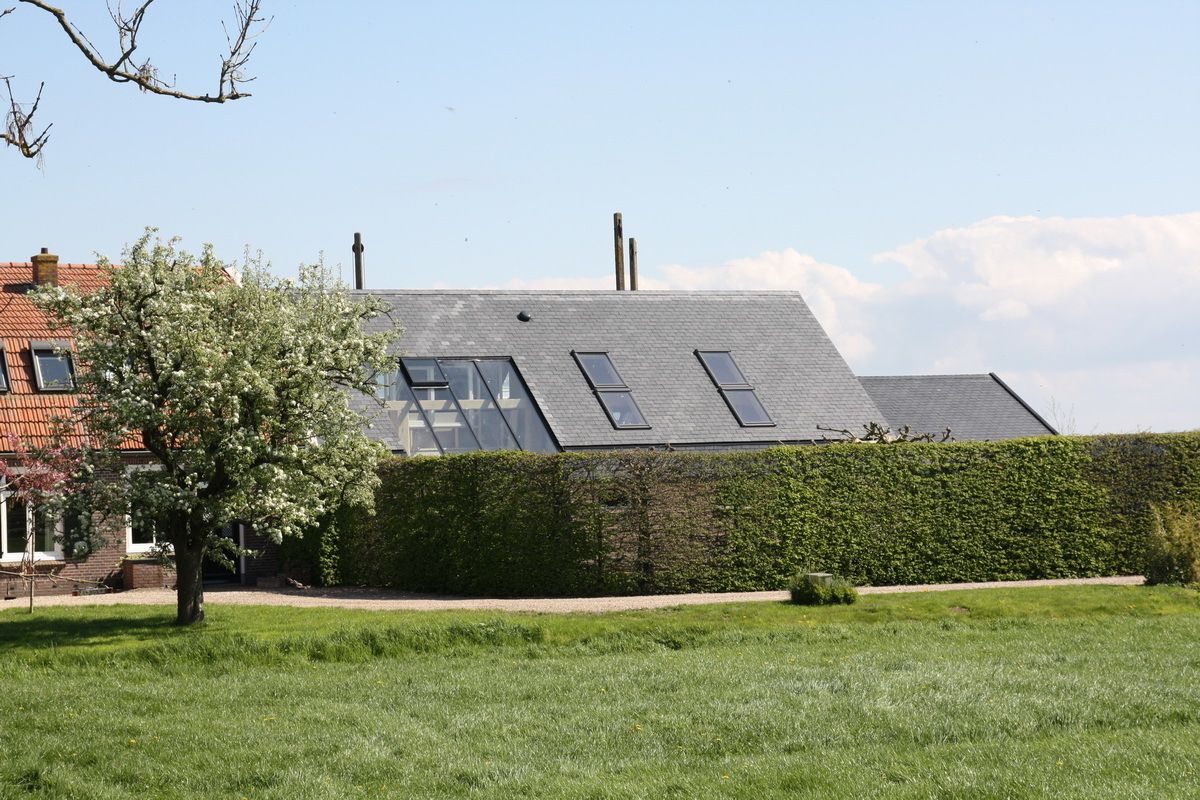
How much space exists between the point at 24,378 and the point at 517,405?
34.8 ft

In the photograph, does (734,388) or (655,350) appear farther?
(655,350)

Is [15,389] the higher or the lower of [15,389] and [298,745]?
the higher

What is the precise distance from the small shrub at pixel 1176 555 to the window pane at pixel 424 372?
15.4 metres

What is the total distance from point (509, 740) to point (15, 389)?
810 inches

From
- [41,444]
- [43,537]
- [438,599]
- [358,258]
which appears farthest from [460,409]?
[358,258]

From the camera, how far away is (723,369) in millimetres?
35125

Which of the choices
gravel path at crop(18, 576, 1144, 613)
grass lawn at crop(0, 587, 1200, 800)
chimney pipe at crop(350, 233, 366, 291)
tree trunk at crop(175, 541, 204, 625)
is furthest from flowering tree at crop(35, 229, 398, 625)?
chimney pipe at crop(350, 233, 366, 291)

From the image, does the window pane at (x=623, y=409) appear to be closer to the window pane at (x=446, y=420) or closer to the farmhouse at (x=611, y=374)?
the farmhouse at (x=611, y=374)

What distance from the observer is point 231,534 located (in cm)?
3045

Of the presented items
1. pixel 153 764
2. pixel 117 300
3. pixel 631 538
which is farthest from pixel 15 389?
pixel 153 764

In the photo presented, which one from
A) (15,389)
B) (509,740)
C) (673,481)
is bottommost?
(509,740)

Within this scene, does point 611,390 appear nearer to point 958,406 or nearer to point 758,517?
point 758,517

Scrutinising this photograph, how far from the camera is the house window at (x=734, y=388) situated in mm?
33594

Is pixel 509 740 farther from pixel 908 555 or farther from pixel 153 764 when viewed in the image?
pixel 908 555
